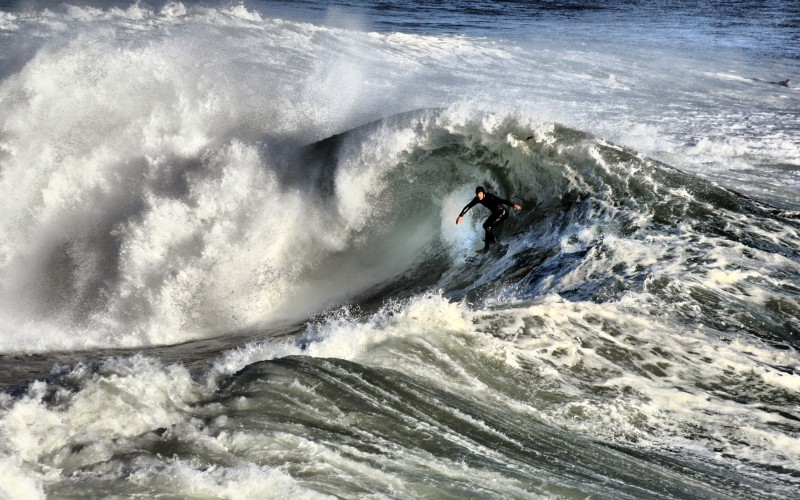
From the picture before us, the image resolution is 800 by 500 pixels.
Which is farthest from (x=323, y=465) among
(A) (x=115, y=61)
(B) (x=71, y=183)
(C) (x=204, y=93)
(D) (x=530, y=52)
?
(D) (x=530, y=52)

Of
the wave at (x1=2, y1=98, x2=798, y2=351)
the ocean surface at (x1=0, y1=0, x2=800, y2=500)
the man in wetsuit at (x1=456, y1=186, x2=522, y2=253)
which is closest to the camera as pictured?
the ocean surface at (x1=0, y1=0, x2=800, y2=500)

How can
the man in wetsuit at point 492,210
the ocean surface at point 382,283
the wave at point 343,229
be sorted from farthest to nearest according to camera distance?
the man in wetsuit at point 492,210 → the wave at point 343,229 → the ocean surface at point 382,283

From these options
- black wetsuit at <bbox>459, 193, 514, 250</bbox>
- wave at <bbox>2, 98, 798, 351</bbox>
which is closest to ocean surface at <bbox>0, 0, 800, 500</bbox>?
wave at <bbox>2, 98, 798, 351</bbox>

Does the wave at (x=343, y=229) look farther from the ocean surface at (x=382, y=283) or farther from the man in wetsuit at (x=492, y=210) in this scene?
the man in wetsuit at (x=492, y=210)

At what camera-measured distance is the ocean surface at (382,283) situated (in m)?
5.49

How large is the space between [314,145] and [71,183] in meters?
4.96

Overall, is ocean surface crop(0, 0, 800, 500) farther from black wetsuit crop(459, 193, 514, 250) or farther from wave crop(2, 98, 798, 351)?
black wetsuit crop(459, 193, 514, 250)

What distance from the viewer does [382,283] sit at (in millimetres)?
13070

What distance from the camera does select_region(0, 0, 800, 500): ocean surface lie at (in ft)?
18.0

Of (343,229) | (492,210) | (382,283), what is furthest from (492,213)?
(343,229)

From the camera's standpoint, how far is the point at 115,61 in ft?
54.4

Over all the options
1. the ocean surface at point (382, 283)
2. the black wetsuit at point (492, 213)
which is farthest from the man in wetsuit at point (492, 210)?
Answer: the ocean surface at point (382, 283)

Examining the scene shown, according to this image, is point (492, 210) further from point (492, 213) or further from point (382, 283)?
point (382, 283)

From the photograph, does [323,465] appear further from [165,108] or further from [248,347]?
[165,108]
